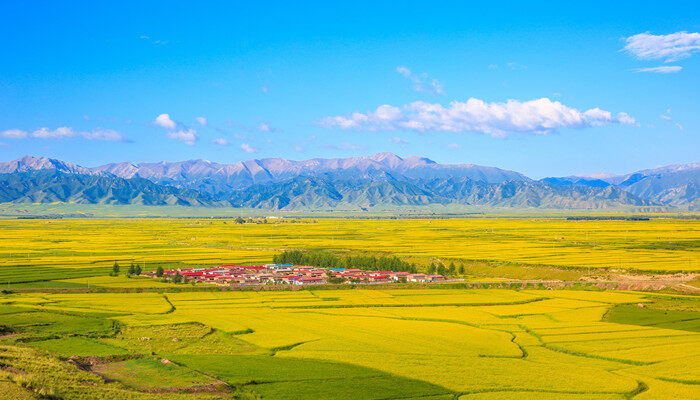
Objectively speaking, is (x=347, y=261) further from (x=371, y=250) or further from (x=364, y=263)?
(x=371, y=250)

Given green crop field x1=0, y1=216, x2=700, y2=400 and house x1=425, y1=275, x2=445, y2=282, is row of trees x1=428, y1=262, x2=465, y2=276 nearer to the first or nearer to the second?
green crop field x1=0, y1=216, x2=700, y2=400

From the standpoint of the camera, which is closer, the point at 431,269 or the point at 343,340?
the point at 343,340

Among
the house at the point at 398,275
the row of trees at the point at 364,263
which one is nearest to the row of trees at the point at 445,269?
the row of trees at the point at 364,263

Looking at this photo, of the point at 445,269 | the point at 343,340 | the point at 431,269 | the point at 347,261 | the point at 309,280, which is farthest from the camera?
the point at 347,261

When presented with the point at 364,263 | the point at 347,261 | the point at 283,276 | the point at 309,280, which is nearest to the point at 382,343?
the point at 309,280

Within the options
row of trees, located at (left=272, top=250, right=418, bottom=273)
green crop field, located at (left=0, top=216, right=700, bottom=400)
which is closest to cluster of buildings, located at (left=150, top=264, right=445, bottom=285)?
row of trees, located at (left=272, top=250, right=418, bottom=273)

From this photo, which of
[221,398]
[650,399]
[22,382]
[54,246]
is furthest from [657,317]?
[54,246]
